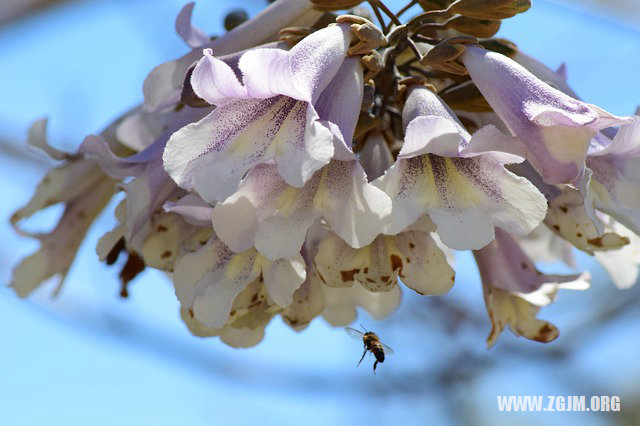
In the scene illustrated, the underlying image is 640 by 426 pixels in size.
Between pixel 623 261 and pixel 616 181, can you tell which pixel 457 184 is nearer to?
pixel 616 181

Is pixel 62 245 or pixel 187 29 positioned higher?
pixel 187 29

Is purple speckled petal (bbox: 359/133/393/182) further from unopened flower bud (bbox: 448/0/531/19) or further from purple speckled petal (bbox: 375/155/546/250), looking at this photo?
unopened flower bud (bbox: 448/0/531/19)

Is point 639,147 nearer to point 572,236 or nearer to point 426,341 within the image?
point 572,236

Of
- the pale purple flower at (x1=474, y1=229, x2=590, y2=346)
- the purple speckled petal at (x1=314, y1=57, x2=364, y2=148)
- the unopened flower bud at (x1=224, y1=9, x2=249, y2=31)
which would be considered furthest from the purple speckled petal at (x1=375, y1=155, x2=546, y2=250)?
the unopened flower bud at (x1=224, y1=9, x2=249, y2=31)

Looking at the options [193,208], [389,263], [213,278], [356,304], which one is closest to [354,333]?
[356,304]

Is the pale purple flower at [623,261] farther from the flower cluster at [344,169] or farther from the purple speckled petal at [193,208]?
the purple speckled petal at [193,208]

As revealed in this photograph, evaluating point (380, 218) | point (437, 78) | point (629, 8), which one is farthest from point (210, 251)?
point (629, 8)

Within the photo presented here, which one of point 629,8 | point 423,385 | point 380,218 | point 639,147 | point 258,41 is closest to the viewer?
point 380,218

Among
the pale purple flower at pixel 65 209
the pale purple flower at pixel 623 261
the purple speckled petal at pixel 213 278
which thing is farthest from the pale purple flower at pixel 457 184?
the pale purple flower at pixel 65 209
